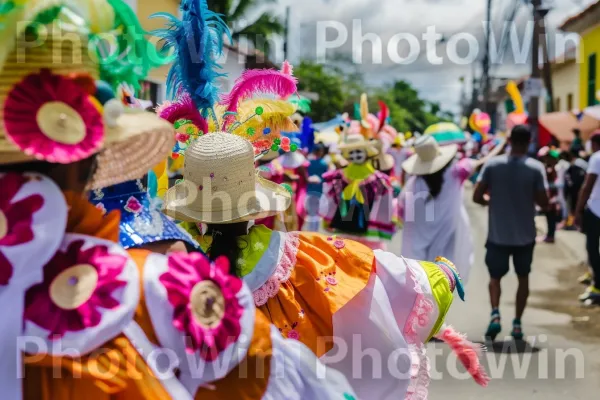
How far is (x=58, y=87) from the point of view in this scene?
1.45m

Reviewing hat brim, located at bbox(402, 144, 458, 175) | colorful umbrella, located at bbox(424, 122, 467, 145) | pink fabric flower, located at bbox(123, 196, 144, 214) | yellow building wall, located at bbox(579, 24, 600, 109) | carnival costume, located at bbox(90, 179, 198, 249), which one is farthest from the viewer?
yellow building wall, located at bbox(579, 24, 600, 109)

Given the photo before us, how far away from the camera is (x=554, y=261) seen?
10391mm

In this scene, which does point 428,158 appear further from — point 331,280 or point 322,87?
point 322,87

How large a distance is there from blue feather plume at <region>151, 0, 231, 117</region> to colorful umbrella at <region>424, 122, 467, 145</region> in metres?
5.13

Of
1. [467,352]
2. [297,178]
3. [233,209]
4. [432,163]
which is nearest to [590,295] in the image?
[432,163]

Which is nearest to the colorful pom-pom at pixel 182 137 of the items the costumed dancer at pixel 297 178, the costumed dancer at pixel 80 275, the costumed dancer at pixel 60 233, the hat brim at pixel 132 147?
the hat brim at pixel 132 147

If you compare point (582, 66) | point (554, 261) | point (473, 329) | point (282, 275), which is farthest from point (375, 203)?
point (582, 66)

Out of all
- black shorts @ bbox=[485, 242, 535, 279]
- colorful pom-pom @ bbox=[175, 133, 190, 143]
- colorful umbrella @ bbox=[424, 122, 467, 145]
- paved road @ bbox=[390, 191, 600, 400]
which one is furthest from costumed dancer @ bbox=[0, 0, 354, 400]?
colorful umbrella @ bbox=[424, 122, 467, 145]

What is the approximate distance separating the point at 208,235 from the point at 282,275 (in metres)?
0.40

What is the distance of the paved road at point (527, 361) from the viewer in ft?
16.0

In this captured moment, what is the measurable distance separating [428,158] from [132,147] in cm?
541

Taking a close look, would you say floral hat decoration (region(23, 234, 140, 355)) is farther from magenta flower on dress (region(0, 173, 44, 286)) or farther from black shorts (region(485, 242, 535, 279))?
black shorts (region(485, 242, 535, 279))

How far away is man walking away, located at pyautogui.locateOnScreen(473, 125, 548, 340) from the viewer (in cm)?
609

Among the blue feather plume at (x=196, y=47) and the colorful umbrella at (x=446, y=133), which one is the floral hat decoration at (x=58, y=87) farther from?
the colorful umbrella at (x=446, y=133)
